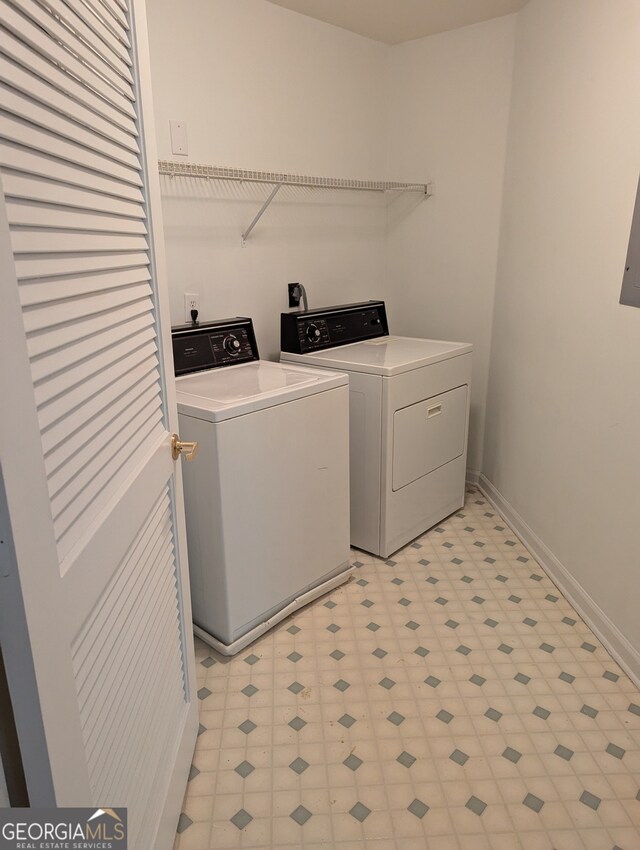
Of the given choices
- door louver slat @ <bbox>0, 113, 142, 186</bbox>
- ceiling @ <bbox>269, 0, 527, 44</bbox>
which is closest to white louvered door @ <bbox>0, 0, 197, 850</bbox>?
door louver slat @ <bbox>0, 113, 142, 186</bbox>

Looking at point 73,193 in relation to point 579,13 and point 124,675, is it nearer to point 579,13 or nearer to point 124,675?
point 124,675

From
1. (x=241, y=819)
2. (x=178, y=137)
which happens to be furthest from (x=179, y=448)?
(x=178, y=137)

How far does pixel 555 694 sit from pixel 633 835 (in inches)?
17.4

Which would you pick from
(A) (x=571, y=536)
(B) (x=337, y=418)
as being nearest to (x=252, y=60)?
(B) (x=337, y=418)

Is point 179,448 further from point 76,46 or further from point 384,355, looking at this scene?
point 384,355

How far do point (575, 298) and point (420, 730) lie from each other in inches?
62.6

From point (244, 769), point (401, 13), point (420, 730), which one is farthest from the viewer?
point (401, 13)

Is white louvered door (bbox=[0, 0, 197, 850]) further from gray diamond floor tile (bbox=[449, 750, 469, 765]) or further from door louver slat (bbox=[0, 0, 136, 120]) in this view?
gray diamond floor tile (bbox=[449, 750, 469, 765])

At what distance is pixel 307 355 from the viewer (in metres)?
2.54

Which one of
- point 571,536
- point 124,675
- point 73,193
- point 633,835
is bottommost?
point 633,835

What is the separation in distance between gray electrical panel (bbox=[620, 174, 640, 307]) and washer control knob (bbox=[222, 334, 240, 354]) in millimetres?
1421

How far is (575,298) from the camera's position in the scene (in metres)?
2.16

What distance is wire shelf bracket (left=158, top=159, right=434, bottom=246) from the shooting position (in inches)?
83.2

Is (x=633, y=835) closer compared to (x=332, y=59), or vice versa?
(x=633, y=835)
